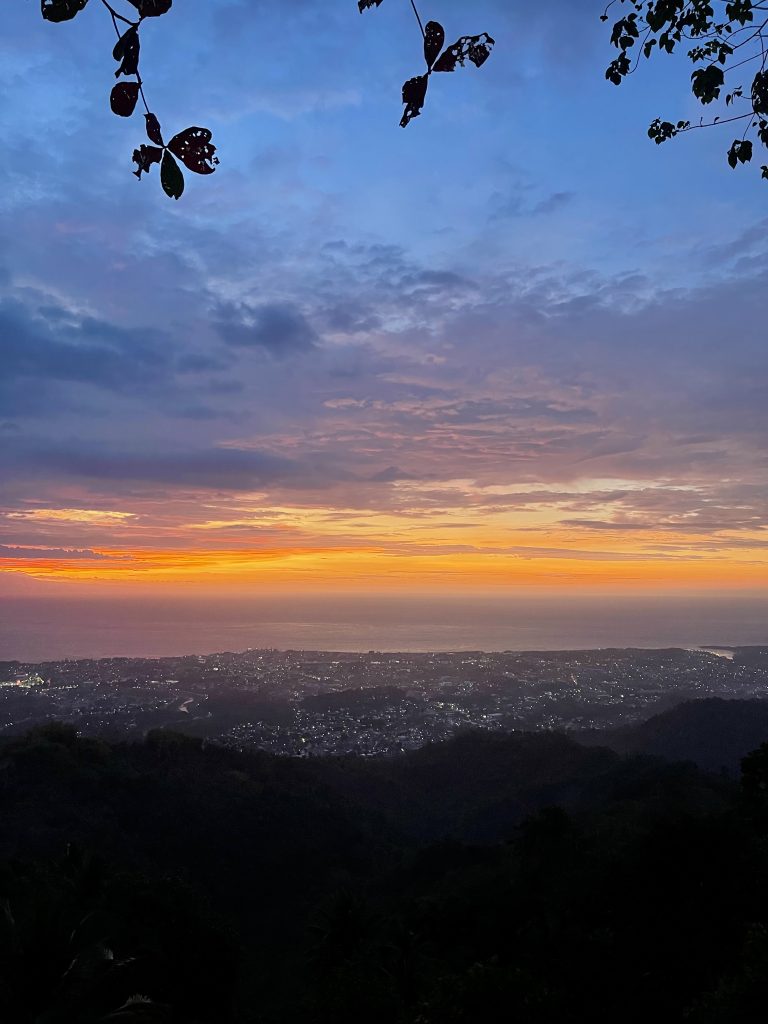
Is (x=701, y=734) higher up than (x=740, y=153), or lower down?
lower down

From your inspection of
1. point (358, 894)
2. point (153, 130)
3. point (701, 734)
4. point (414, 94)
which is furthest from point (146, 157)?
point (701, 734)

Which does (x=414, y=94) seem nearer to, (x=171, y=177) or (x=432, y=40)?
(x=432, y=40)

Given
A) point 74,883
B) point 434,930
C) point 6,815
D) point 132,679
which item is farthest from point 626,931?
point 132,679

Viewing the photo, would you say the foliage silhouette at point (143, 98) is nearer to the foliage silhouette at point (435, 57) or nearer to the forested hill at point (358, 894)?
the foliage silhouette at point (435, 57)

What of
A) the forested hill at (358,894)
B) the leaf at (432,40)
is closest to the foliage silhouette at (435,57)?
the leaf at (432,40)

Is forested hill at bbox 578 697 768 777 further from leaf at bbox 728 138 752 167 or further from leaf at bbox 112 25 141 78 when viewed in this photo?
leaf at bbox 112 25 141 78

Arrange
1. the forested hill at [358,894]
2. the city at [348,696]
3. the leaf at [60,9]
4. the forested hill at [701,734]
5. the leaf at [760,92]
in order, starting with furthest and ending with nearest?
the city at [348,696], the forested hill at [701,734], the forested hill at [358,894], the leaf at [760,92], the leaf at [60,9]

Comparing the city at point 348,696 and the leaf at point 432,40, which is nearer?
the leaf at point 432,40

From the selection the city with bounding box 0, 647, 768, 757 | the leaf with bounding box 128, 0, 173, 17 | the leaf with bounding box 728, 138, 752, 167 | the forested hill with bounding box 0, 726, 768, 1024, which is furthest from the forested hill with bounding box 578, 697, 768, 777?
the leaf with bounding box 128, 0, 173, 17
